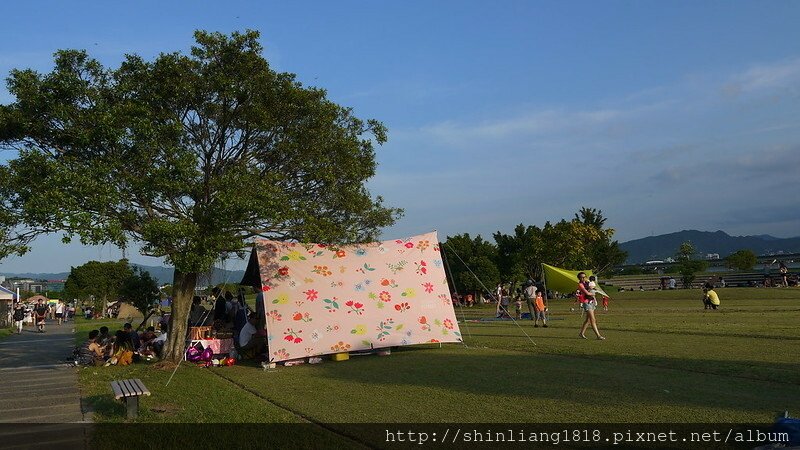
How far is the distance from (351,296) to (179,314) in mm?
4145

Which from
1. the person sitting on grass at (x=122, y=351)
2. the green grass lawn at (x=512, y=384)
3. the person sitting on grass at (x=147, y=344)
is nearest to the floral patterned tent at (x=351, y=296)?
the green grass lawn at (x=512, y=384)

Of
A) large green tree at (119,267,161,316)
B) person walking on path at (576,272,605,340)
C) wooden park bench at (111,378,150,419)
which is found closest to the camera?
wooden park bench at (111,378,150,419)

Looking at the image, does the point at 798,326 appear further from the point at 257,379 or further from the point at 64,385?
the point at 64,385

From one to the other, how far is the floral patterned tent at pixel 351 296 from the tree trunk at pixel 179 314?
154 centimetres

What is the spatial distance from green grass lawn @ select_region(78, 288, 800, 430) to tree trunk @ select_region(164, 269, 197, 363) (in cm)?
61

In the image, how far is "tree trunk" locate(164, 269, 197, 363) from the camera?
48.2 ft

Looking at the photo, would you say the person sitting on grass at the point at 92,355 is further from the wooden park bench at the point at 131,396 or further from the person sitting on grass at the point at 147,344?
the wooden park bench at the point at 131,396

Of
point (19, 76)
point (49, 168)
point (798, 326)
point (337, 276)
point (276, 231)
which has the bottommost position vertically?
point (798, 326)

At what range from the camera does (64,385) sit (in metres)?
12.0

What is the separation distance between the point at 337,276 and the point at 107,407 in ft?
20.9

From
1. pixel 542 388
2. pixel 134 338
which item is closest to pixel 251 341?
pixel 134 338

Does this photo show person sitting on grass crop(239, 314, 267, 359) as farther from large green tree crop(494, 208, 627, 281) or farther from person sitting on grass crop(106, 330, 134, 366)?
large green tree crop(494, 208, 627, 281)

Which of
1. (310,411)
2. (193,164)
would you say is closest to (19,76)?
(193,164)

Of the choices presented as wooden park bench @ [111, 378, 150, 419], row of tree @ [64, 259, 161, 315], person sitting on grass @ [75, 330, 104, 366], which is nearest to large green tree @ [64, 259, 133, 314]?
row of tree @ [64, 259, 161, 315]
